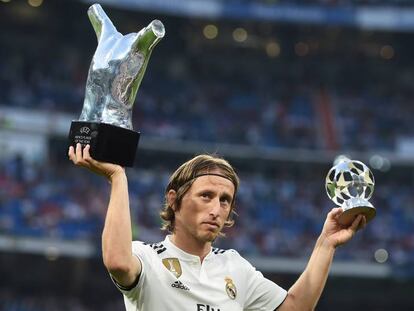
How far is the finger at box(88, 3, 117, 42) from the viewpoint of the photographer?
3.94m

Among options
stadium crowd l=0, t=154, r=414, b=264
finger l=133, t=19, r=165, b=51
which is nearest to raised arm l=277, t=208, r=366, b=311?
finger l=133, t=19, r=165, b=51

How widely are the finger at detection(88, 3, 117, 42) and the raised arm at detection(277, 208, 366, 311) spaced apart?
124 cm

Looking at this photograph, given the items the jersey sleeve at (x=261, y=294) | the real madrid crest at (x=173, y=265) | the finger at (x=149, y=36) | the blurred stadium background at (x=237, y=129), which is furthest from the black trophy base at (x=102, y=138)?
the blurred stadium background at (x=237, y=129)

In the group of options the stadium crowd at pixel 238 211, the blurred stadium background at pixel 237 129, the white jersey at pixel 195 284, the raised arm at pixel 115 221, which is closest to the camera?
the raised arm at pixel 115 221

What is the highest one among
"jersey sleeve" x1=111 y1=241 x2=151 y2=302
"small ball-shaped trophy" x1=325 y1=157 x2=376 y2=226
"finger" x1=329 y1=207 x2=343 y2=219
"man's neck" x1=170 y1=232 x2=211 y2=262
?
"small ball-shaped trophy" x1=325 y1=157 x2=376 y2=226

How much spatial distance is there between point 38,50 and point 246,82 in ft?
25.4

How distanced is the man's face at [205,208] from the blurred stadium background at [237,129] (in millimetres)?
20896

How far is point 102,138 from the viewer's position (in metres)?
3.69

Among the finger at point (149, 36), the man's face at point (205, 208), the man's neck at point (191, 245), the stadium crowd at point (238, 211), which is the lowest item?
the man's neck at point (191, 245)

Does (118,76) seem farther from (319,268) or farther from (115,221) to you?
(319,268)

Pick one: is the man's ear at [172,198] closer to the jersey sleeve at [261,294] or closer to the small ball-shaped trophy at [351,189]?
the jersey sleeve at [261,294]

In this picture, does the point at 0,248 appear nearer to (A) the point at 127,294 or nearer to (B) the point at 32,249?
(B) the point at 32,249

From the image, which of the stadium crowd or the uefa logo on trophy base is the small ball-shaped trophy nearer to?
the uefa logo on trophy base

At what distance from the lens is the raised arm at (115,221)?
3.62 metres
